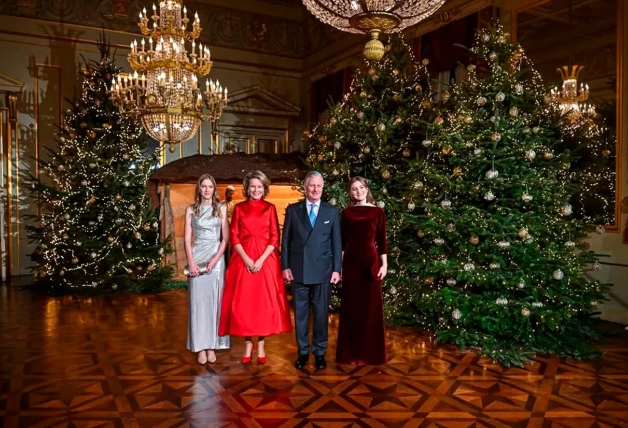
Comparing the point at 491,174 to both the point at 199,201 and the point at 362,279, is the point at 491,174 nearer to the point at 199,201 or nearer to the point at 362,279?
A: the point at 362,279

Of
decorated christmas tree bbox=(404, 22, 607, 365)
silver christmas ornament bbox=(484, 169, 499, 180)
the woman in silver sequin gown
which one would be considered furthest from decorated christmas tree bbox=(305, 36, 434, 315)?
the woman in silver sequin gown

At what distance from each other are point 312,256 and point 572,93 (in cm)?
384

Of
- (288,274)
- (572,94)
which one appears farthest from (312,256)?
(572,94)

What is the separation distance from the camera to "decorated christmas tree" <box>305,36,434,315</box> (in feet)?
16.7

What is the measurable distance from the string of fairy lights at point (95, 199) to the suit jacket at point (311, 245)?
4039mm

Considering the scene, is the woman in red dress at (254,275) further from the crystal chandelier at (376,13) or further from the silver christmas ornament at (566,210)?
the silver christmas ornament at (566,210)

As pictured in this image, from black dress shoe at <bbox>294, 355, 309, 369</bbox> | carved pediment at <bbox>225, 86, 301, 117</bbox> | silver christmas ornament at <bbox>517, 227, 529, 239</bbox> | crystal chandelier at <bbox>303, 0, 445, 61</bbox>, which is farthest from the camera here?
carved pediment at <bbox>225, 86, 301, 117</bbox>

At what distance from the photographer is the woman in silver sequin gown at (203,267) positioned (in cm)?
372

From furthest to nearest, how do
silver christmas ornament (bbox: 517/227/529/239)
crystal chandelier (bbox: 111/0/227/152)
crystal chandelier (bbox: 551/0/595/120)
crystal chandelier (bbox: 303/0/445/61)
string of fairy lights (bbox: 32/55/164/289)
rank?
1. string of fairy lights (bbox: 32/55/164/289)
2. crystal chandelier (bbox: 111/0/227/152)
3. crystal chandelier (bbox: 551/0/595/120)
4. silver christmas ornament (bbox: 517/227/529/239)
5. crystal chandelier (bbox: 303/0/445/61)

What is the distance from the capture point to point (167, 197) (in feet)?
24.7

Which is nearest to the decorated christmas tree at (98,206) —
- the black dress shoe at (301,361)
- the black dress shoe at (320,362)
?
the black dress shoe at (301,361)

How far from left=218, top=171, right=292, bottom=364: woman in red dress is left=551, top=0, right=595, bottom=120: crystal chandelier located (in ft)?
12.1

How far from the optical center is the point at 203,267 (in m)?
3.73

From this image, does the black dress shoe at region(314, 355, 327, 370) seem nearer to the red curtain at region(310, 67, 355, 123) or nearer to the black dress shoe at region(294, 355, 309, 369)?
the black dress shoe at region(294, 355, 309, 369)
